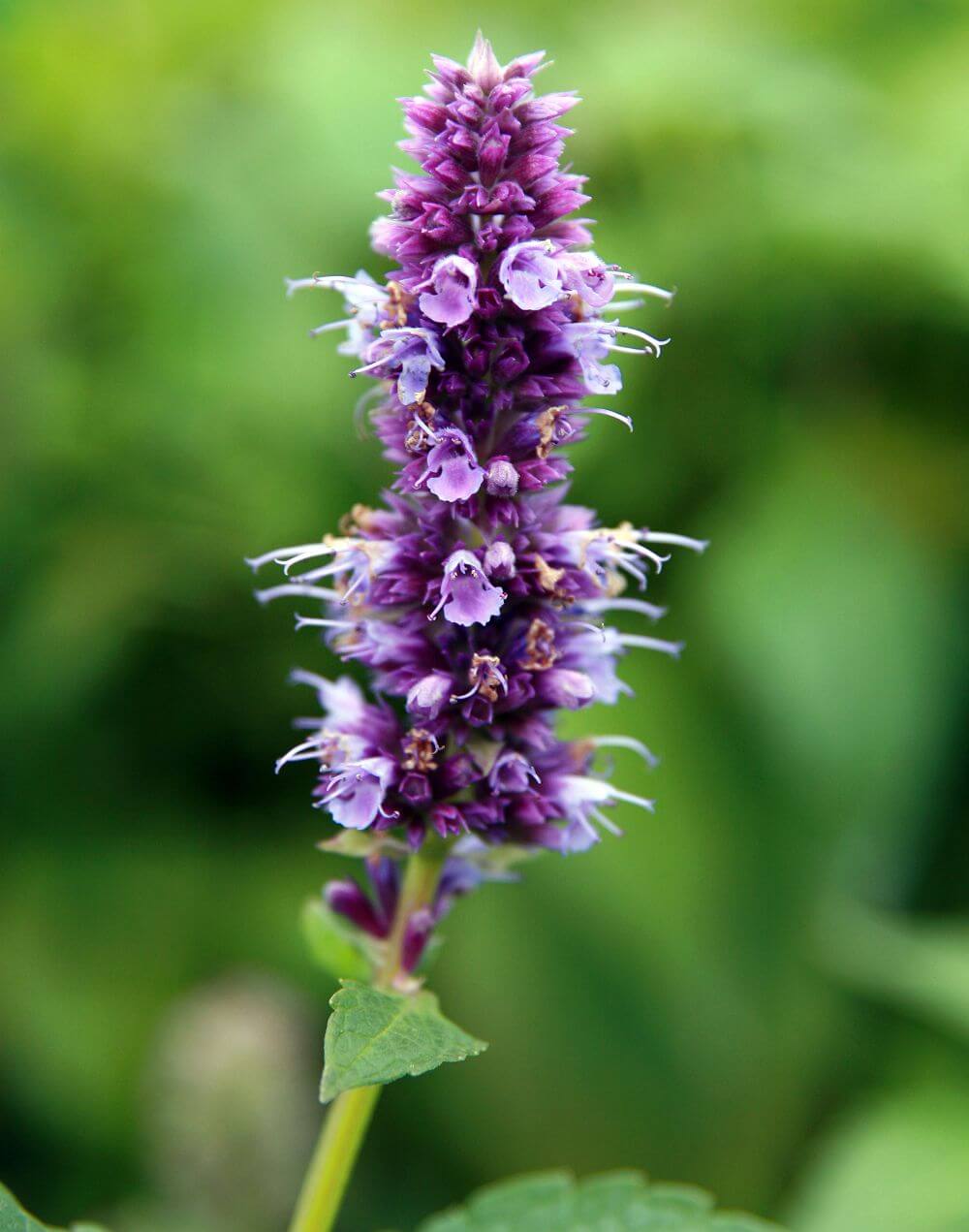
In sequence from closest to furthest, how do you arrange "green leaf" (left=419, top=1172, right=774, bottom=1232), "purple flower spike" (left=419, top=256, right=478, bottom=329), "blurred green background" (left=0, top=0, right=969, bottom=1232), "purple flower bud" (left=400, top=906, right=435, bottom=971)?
1. "purple flower spike" (left=419, top=256, right=478, bottom=329)
2. "purple flower bud" (left=400, top=906, right=435, bottom=971)
3. "green leaf" (left=419, top=1172, right=774, bottom=1232)
4. "blurred green background" (left=0, top=0, right=969, bottom=1232)

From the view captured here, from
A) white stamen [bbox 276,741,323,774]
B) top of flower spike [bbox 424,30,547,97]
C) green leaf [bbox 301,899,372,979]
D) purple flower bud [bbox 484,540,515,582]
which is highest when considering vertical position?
top of flower spike [bbox 424,30,547,97]

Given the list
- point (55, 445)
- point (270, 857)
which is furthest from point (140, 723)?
point (55, 445)

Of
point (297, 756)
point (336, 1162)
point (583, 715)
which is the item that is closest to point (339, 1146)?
point (336, 1162)

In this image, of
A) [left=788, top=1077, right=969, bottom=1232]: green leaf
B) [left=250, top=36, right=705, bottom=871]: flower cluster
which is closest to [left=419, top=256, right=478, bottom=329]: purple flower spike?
[left=250, top=36, right=705, bottom=871]: flower cluster

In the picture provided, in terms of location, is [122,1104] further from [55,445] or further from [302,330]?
[302,330]

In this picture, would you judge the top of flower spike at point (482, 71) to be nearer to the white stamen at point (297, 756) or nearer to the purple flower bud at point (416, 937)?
the white stamen at point (297, 756)

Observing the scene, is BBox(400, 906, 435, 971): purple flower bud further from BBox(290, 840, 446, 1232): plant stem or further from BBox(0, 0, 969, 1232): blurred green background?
BBox(0, 0, 969, 1232): blurred green background

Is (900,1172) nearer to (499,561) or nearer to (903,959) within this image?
(903,959)
